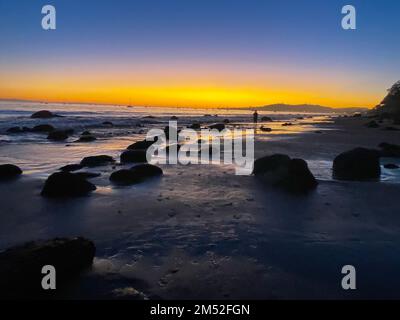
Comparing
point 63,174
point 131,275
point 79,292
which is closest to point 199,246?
point 131,275

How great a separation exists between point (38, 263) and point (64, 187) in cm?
440

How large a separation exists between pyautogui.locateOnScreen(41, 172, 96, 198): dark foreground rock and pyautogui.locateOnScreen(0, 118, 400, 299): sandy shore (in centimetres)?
31

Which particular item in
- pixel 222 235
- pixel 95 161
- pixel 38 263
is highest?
pixel 95 161

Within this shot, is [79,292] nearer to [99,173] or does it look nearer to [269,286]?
[269,286]

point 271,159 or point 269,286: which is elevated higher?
point 271,159

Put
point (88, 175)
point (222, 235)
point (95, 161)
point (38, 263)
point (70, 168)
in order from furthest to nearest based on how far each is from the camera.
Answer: point (95, 161)
point (70, 168)
point (88, 175)
point (222, 235)
point (38, 263)

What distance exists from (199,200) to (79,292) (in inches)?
174

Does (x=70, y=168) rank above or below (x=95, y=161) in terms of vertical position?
below

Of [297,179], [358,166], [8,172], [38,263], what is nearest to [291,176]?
[297,179]

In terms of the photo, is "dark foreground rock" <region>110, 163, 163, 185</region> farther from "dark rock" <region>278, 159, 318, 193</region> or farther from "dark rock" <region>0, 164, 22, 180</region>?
"dark rock" <region>278, 159, 318, 193</region>

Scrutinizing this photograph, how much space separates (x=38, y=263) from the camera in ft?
13.6

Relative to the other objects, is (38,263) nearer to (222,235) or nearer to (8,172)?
(222,235)

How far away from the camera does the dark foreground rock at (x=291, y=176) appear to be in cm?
938
